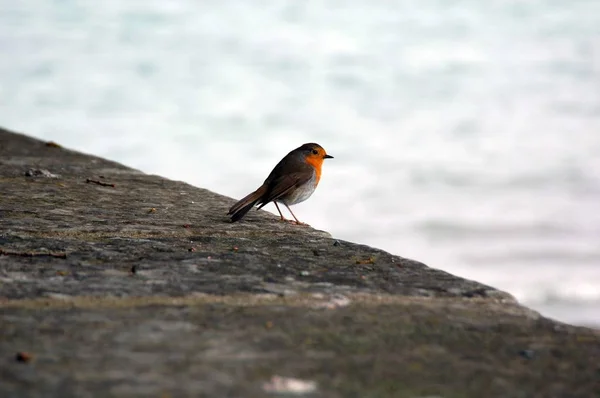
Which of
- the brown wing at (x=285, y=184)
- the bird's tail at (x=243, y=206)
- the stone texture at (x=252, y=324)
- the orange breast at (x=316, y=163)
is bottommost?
the stone texture at (x=252, y=324)

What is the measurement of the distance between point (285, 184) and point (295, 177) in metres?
0.19

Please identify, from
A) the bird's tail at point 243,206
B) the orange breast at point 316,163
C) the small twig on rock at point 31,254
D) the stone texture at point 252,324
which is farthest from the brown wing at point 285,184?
the small twig on rock at point 31,254

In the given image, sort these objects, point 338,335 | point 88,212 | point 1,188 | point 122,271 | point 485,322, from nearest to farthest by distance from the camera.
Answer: point 338,335 < point 485,322 < point 122,271 < point 88,212 < point 1,188

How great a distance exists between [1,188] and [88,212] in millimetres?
791

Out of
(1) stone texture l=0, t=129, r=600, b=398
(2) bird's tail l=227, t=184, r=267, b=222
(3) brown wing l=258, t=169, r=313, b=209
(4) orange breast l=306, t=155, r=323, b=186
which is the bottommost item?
(1) stone texture l=0, t=129, r=600, b=398

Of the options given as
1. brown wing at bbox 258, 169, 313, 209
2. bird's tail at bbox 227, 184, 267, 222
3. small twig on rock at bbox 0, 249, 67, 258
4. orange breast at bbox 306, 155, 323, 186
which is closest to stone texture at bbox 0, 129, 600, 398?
small twig on rock at bbox 0, 249, 67, 258

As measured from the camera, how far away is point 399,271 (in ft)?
8.70

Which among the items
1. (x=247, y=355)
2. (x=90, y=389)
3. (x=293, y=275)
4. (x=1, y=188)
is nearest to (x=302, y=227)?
(x=293, y=275)

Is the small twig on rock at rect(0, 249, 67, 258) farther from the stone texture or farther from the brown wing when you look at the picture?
the brown wing

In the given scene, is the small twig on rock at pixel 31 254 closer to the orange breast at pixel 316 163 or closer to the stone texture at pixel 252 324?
the stone texture at pixel 252 324

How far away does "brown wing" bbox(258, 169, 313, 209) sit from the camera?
17.9 ft

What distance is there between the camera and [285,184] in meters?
5.81

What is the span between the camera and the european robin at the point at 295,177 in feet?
18.3

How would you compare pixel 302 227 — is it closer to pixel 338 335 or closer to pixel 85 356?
pixel 338 335
